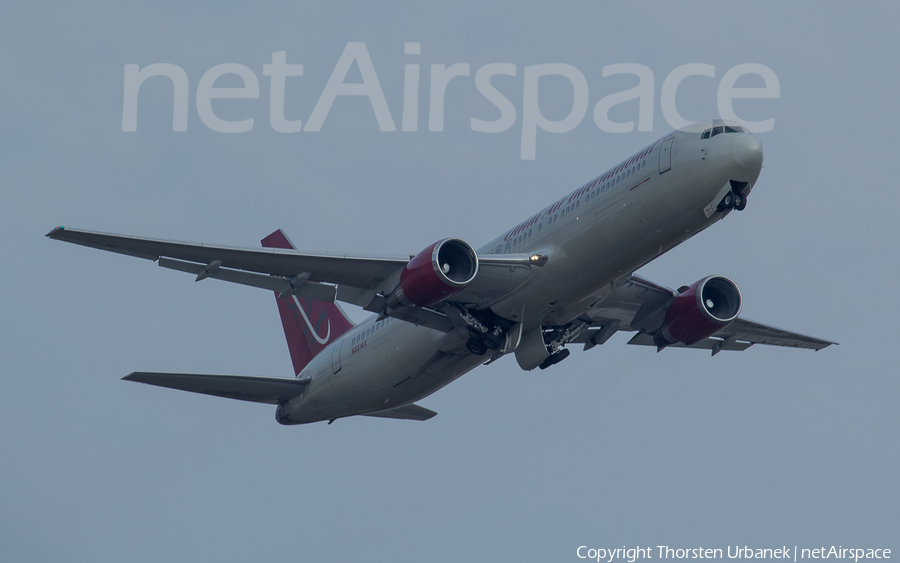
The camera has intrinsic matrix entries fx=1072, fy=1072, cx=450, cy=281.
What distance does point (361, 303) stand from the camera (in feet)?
107

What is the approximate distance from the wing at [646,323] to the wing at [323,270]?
405cm

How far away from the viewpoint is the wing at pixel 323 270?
30.6 meters

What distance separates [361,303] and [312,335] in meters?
10.1

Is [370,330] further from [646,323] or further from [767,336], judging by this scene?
[767,336]

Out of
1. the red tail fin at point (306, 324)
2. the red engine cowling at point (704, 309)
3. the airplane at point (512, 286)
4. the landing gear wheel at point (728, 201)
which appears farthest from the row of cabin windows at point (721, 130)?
the red tail fin at point (306, 324)

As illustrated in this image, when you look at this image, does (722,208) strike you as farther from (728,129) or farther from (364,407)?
(364,407)

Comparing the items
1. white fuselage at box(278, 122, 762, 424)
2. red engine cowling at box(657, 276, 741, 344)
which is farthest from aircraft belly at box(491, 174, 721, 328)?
red engine cowling at box(657, 276, 741, 344)

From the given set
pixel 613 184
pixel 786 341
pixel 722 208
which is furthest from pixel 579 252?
pixel 786 341

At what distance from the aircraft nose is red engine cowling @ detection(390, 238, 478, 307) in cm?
760

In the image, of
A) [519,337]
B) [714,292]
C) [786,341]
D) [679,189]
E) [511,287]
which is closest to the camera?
[679,189]

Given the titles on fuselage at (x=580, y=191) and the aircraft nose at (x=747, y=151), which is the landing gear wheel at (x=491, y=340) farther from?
the aircraft nose at (x=747, y=151)

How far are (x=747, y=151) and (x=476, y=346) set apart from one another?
10.0 meters

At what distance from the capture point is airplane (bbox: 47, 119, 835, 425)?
1156 inches

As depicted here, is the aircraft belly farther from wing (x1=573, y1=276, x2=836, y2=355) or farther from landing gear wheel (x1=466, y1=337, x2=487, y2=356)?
wing (x1=573, y1=276, x2=836, y2=355)
